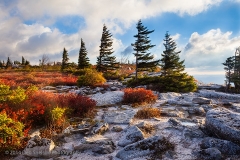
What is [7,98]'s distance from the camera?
6.05m

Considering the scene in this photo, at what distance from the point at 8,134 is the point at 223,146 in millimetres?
5475

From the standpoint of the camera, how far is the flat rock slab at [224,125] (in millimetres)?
4723

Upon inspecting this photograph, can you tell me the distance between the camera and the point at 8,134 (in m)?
4.67

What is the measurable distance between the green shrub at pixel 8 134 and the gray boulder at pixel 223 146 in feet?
16.5

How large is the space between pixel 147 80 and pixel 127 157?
16114mm

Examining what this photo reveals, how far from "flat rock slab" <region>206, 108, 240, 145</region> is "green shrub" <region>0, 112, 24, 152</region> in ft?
18.1

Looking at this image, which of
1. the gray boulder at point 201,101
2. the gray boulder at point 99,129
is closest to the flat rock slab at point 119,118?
the gray boulder at point 99,129

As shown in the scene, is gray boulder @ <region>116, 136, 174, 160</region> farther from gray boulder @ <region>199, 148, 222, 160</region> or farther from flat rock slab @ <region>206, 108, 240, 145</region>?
flat rock slab @ <region>206, 108, 240, 145</region>

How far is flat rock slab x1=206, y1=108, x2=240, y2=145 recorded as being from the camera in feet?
15.5

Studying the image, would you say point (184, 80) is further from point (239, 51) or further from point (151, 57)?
point (239, 51)

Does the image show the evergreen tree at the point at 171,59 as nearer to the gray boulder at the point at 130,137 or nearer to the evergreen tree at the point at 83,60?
the gray boulder at the point at 130,137

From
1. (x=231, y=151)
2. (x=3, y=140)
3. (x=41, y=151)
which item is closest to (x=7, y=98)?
(x=3, y=140)

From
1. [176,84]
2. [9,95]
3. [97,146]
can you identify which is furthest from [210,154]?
[176,84]

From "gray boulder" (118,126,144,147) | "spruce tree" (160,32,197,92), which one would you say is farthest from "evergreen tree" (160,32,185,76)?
"gray boulder" (118,126,144,147)
